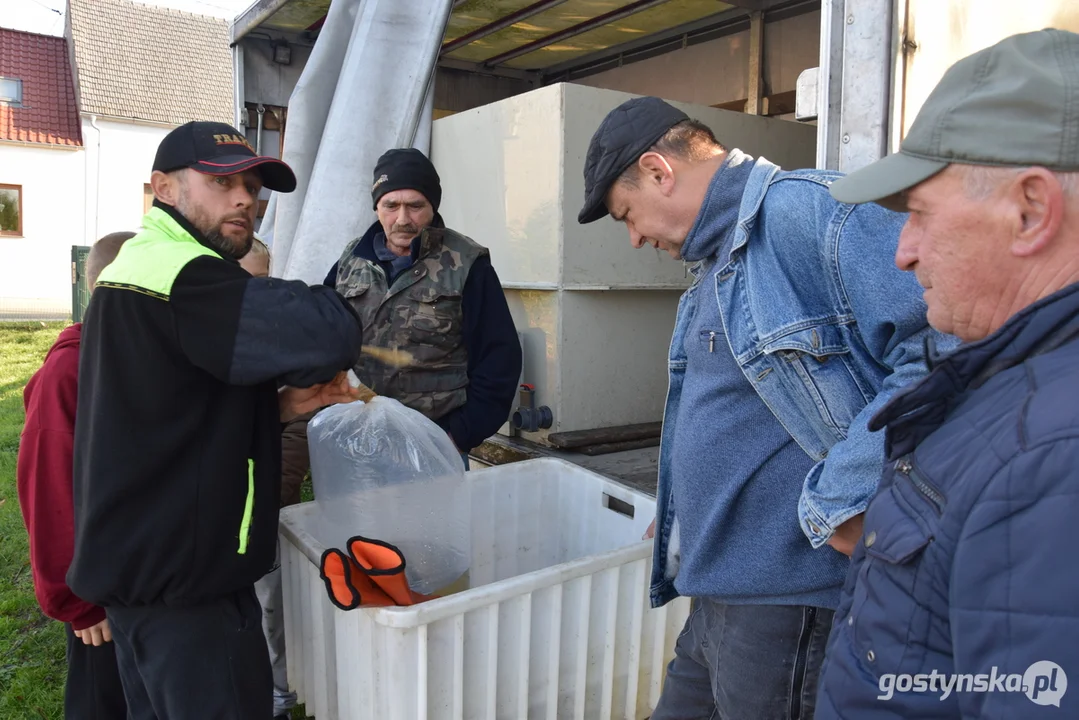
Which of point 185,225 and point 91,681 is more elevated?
point 185,225

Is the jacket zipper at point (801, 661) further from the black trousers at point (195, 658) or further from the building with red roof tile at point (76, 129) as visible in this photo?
the building with red roof tile at point (76, 129)

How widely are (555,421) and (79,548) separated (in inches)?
101

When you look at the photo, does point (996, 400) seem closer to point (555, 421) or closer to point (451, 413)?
point (451, 413)

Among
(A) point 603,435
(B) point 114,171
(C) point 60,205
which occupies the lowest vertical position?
(A) point 603,435

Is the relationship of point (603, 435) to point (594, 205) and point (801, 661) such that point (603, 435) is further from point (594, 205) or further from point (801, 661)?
point (801, 661)

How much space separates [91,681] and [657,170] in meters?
1.85

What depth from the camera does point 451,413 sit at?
275 cm

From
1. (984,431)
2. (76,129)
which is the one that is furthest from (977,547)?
(76,129)

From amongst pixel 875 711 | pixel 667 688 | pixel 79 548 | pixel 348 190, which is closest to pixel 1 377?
pixel 348 190

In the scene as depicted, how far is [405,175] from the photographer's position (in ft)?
8.76

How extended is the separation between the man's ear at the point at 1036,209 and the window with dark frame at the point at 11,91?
19.2 meters

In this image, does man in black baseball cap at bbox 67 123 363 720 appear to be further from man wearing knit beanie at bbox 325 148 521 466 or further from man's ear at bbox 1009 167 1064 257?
man's ear at bbox 1009 167 1064 257

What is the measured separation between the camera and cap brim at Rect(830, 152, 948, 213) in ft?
2.74

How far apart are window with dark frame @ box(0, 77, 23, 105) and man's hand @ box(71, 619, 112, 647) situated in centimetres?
1774
